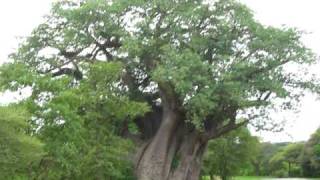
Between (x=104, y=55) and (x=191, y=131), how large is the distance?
19.4ft

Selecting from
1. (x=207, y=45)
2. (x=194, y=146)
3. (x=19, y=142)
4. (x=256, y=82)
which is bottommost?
(x=19, y=142)

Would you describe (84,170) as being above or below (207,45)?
below

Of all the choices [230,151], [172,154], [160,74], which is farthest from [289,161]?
[160,74]

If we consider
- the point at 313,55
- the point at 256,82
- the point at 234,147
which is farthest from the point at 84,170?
the point at 234,147

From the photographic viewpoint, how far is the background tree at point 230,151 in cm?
4578

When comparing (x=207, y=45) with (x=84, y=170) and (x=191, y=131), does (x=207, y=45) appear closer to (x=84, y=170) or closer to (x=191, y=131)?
(x=191, y=131)

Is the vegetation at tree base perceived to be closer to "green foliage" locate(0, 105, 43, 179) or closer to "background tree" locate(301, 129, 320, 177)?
"green foliage" locate(0, 105, 43, 179)

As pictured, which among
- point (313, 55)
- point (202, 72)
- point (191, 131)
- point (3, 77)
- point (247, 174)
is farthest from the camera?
point (247, 174)

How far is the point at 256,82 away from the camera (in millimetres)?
27141

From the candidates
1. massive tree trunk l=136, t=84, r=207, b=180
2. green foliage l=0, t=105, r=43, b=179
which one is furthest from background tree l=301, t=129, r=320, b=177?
green foliage l=0, t=105, r=43, b=179

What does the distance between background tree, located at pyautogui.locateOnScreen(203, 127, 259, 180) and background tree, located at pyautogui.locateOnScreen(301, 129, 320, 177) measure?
33.4 meters

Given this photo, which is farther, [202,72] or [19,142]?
[202,72]

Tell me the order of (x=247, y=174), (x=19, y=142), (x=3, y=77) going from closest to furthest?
(x=19, y=142) < (x=3, y=77) < (x=247, y=174)

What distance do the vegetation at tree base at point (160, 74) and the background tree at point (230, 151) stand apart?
14.4 meters
